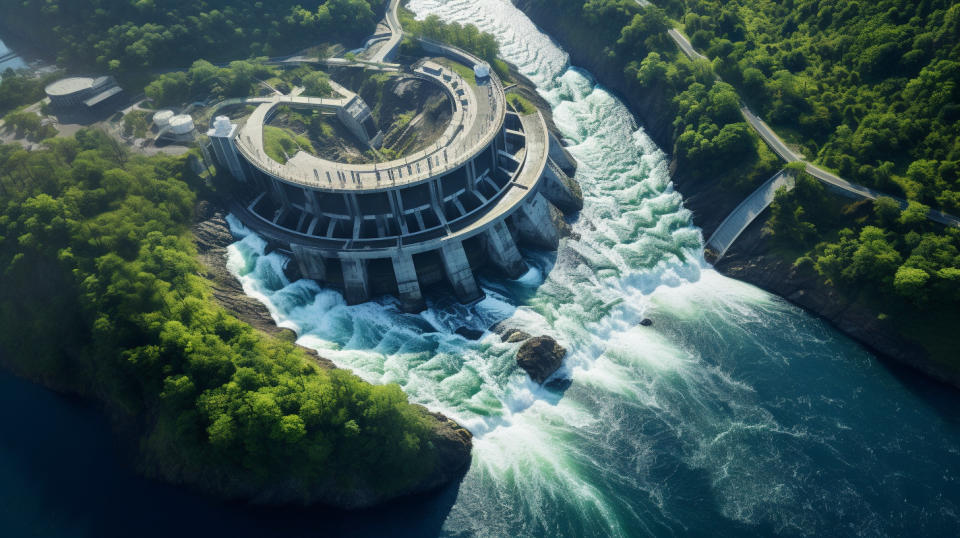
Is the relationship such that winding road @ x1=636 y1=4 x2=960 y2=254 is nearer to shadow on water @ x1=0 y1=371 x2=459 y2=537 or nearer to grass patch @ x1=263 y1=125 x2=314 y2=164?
shadow on water @ x1=0 y1=371 x2=459 y2=537

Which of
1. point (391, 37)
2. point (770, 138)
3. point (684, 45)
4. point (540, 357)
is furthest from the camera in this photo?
point (391, 37)

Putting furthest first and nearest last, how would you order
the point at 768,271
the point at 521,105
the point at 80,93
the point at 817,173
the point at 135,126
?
the point at 521,105, the point at 80,93, the point at 135,126, the point at 817,173, the point at 768,271

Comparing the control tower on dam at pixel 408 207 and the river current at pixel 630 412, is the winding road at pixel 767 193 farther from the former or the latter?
the control tower on dam at pixel 408 207

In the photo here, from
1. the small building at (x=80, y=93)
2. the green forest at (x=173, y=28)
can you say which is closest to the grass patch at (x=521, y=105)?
the green forest at (x=173, y=28)

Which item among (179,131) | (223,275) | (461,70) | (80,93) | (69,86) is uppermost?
(461,70)

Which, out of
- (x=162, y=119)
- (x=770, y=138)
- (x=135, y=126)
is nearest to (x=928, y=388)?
(x=770, y=138)

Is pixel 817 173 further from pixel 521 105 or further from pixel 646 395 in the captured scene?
pixel 521 105

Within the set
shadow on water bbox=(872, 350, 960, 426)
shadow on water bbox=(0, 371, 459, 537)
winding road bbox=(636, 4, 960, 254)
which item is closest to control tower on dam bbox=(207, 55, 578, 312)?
winding road bbox=(636, 4, 960, 254)
